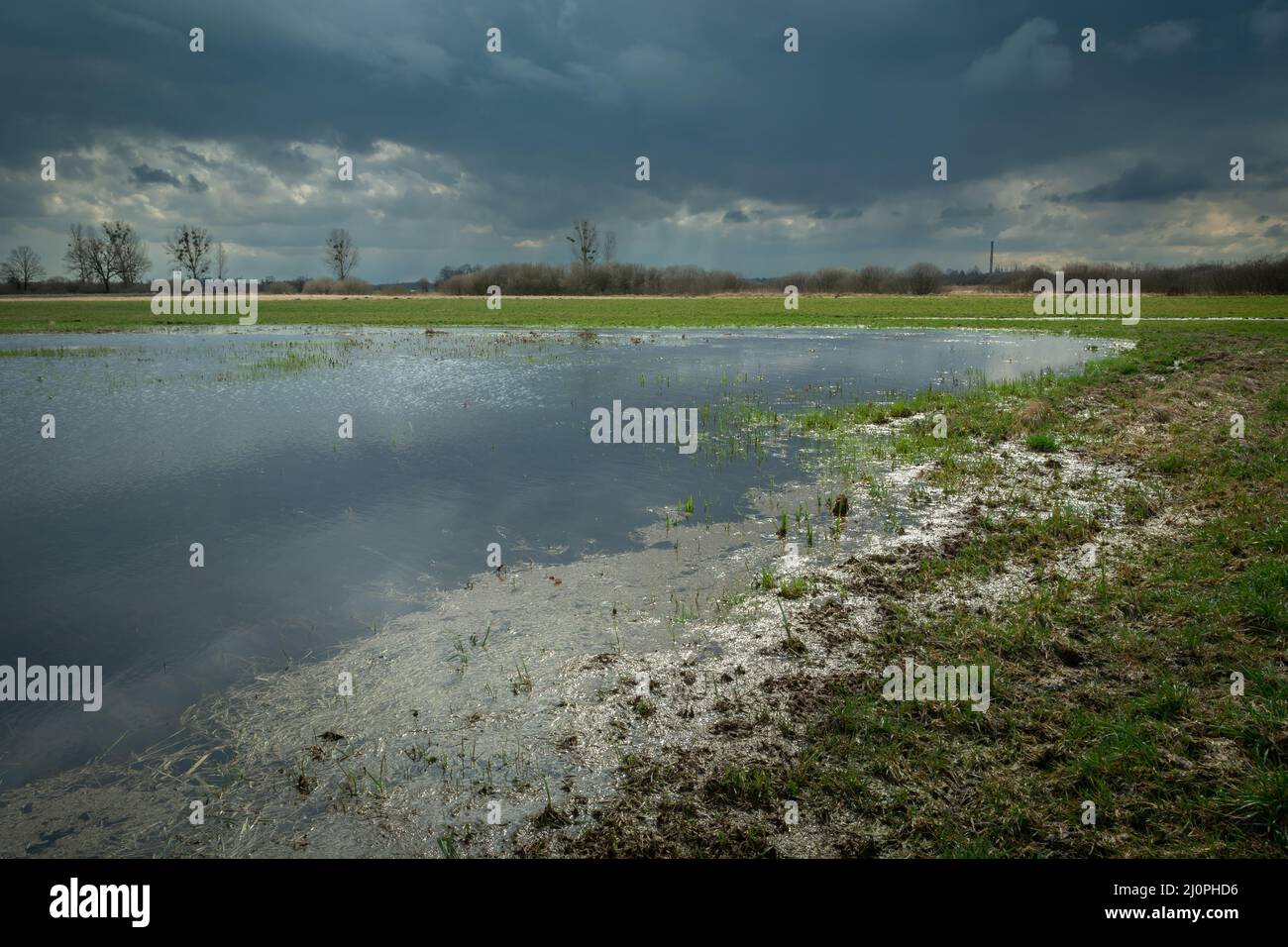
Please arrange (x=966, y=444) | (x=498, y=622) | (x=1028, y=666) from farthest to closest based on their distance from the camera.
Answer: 1. (x=966, y=444)
2. (x=498, y=622)
3. (x=1028, y=666)

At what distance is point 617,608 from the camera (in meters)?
7.64

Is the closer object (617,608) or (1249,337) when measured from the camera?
(617,608)

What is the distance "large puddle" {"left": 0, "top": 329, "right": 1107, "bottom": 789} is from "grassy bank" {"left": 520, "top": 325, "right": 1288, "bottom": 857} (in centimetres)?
143

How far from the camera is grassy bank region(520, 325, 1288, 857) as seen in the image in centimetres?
419

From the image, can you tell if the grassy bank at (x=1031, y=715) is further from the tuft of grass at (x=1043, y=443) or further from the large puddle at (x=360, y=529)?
the tuft of grass at (x=1043, y=443)

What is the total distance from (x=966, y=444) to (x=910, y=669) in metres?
10.5

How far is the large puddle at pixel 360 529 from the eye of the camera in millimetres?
6562

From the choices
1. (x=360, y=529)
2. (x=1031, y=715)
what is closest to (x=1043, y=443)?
(x=1031, y=715)

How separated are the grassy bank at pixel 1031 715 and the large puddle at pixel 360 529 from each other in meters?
1.43

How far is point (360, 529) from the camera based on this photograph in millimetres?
10305

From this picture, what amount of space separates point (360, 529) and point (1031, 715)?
8825mm

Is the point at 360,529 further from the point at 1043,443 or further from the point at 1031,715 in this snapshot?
the point at 1043,443
